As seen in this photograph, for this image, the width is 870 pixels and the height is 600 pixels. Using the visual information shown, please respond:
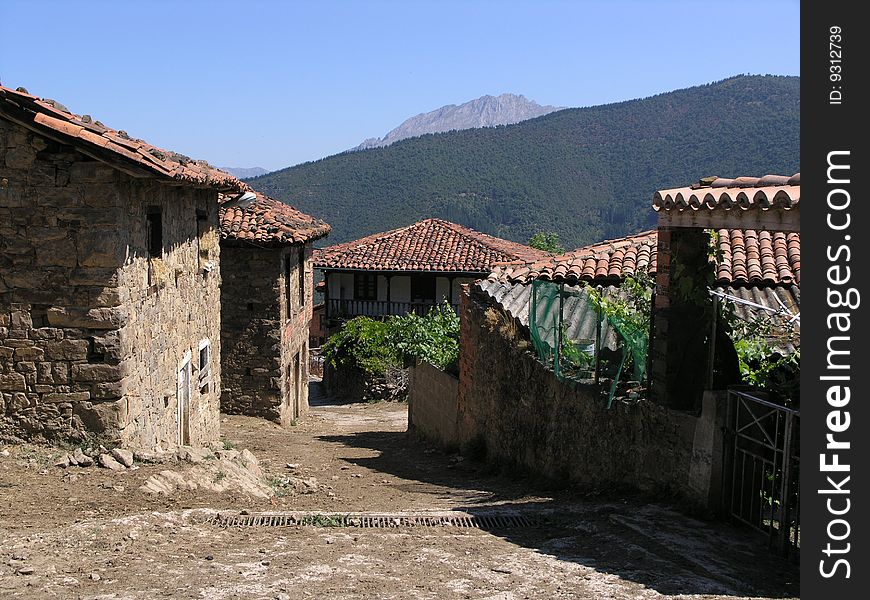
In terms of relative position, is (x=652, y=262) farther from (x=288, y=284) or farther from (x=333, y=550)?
(x=333, y=550)

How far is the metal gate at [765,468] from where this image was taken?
22.0ft

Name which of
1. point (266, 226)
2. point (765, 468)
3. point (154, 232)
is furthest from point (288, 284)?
point (765, 468)

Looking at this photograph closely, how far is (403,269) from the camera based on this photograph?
113ft

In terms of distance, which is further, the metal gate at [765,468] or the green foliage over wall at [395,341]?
the green foliage over wall at [395,341]

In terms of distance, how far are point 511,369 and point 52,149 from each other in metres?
6.72

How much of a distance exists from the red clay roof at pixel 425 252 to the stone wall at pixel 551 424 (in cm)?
1790

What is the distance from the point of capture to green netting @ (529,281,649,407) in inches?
373

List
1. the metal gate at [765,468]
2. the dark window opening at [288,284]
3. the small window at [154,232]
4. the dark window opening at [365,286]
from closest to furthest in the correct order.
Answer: the metal gate at [765,468] → the small window at [154,232] → the dark window opening at [288,284] → the dark window opening at [365,286]

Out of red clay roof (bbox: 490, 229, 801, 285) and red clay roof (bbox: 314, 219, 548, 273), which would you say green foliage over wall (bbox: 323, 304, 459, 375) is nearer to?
red clay roof (bbox: 314, 219, 548, 273)

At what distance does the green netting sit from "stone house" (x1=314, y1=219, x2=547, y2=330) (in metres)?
22.4

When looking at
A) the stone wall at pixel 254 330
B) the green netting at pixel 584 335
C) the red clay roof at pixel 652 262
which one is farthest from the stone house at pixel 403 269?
the green netting at pixel 584 335

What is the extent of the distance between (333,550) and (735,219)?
4196mm

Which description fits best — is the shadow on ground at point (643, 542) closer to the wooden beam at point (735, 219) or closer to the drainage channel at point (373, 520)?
the drainage channel at point (373, 520)

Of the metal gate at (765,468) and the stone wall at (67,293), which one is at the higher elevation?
the stone wall at (67,293)
